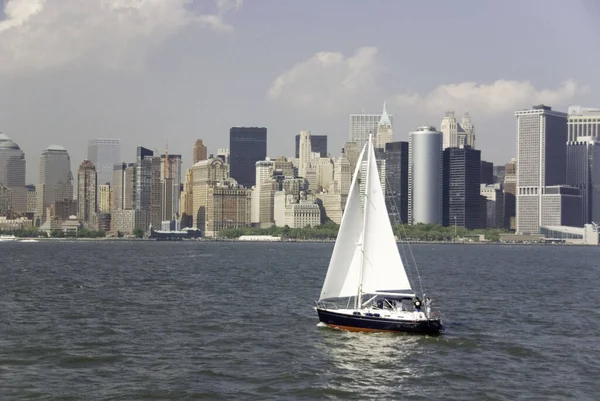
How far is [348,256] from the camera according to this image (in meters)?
58.4

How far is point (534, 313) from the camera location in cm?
7088

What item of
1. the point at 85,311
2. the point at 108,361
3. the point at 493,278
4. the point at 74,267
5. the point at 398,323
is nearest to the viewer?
the point at 108,361

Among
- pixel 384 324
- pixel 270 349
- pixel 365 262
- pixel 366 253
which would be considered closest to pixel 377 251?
pixel 366 253

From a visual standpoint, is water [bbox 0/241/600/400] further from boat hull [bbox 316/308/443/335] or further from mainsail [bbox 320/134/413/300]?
mainsail [bbox 320/134/413/300]

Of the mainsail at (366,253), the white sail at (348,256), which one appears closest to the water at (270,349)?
the white sail at (348,256)

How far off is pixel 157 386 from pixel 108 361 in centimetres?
613

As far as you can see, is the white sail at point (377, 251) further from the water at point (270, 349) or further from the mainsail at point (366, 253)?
the water at point (270, 349)

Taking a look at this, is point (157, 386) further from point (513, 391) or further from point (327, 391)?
point (513, 391)

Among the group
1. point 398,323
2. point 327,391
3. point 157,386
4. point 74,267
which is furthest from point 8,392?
point 74,267

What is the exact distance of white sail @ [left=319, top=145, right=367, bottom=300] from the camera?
58.0 metres

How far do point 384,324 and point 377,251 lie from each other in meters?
4.47

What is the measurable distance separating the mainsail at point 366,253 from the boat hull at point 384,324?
161 centimetres

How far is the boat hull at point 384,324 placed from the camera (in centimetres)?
5550

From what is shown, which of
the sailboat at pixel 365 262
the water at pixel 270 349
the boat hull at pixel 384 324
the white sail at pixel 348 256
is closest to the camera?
the water at pixel 270 349
